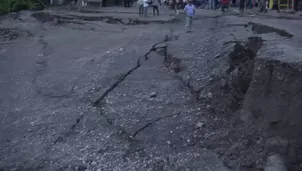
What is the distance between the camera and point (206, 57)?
903 cm

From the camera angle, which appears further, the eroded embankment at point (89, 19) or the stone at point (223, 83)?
the eroded embankment at point (89, 19)

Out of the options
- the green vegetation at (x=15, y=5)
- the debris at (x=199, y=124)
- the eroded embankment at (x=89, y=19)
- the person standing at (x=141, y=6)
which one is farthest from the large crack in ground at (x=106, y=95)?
the green vegetation at (x=15, y=5)

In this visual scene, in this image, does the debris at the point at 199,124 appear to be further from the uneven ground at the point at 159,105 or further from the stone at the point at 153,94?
the stone at the point at 153,94

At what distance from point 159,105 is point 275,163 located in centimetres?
288

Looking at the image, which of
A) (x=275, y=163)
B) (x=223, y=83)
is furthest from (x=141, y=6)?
(x=275, y=163)

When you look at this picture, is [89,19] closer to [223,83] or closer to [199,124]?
[223,83]

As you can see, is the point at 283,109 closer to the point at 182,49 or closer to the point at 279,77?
the point at 279,77

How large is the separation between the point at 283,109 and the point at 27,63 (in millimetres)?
7859

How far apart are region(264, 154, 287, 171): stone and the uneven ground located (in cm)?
8

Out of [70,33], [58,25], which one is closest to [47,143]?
[70,33]

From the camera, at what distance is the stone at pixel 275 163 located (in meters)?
5.06

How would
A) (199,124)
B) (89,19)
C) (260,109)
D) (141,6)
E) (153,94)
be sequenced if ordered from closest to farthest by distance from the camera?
(260,109) < (199,124) < (153,94) < (89,19) < (141,6)

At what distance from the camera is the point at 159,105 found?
301 inches

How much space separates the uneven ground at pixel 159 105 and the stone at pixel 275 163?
84 mm
